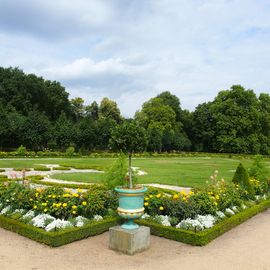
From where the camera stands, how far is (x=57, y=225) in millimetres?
7875

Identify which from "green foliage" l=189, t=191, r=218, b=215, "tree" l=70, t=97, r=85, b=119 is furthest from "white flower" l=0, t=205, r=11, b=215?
"tree" l=70, t=97, r=85, b=119

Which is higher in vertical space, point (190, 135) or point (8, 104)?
point (8, 104)

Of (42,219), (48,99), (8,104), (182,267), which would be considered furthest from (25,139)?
(182,267)

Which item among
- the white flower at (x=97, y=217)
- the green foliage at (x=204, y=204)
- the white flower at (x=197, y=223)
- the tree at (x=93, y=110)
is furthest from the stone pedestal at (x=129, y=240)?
the tree at (x=93, y=110)

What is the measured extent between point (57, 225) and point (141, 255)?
2234 mm

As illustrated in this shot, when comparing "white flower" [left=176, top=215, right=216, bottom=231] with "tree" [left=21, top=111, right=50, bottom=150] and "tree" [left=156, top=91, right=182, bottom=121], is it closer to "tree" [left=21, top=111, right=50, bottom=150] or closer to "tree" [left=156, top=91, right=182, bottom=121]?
"tree" [left=21, top=111, right=50, bottom=150]

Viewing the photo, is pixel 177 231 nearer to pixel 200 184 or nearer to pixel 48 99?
pixel 200 184

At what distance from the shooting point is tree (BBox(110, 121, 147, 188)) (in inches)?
291

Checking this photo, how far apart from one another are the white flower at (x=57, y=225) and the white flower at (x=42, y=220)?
0.53ft

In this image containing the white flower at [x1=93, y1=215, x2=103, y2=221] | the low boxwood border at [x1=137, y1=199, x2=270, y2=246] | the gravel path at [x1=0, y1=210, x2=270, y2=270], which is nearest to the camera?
the gravel path at [x1=0, y1=210, x2=270, y2=270]

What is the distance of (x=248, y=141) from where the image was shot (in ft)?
176

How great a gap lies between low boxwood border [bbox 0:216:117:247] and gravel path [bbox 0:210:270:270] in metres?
0.13

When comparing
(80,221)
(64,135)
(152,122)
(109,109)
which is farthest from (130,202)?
(109,109)

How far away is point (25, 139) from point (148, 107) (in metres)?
25.0
